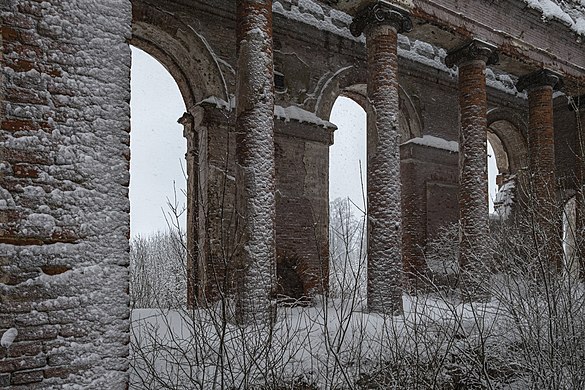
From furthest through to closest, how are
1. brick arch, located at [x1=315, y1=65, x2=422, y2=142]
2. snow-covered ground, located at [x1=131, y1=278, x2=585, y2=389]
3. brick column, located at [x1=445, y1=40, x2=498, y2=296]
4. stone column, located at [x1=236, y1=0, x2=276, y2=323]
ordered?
brick arch, located at [x1=315, y1=65, x2=422, y2=142] → brick column, located at [x1=445, y1=40, x2=498, y2=296] → stone column, located at [x1=236, y1=0, x2=276, y2=323] → snow-covered ground, located at [x1=131, y1=278, x2=585, y2=389]

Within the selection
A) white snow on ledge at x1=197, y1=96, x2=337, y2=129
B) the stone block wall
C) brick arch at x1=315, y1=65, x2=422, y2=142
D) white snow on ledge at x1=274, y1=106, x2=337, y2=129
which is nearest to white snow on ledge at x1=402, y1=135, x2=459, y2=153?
brick arch at x1=315, y1=65, x2=422, y2=142

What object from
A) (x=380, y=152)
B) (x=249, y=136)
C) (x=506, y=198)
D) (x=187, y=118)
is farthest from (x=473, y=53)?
(x=506, y=198)

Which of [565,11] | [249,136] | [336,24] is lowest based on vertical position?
[249,136]

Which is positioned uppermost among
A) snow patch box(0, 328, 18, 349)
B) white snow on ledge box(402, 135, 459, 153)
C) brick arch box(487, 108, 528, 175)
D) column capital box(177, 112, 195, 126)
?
brick arch box(487, 108, 528, 175)

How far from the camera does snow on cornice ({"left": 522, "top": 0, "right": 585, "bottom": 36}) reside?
9.53 m

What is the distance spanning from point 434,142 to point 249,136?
22.7 feet

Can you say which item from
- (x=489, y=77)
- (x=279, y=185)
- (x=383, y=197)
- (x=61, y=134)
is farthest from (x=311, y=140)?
(x=61, y=134)

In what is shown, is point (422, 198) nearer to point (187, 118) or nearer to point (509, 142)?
point (509, 142)

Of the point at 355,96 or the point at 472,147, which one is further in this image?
the point at 355,96

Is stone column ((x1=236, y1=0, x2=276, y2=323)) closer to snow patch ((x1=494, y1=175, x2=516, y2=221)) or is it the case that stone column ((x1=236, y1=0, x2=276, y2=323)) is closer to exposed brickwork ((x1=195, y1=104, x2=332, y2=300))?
exposed brickwork ((x1=195, y1=104, x2=332, y2=300))

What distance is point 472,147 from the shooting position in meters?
8.55

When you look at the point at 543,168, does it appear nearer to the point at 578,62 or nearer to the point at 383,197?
the point at 578,62

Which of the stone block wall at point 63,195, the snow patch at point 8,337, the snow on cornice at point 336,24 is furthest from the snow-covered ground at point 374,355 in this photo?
the snow on cornice at point 336,24

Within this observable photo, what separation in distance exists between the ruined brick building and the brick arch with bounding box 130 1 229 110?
35mm
